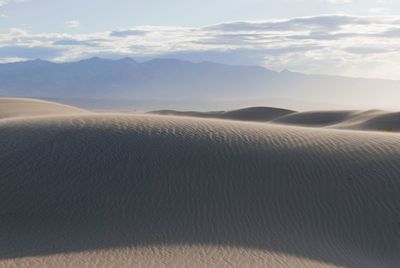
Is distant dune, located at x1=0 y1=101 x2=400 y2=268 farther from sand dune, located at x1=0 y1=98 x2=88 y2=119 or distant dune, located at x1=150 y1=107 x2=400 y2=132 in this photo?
distant dune, located at x1=150 y1=107 x2=400 y2=132

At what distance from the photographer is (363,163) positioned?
511 inches

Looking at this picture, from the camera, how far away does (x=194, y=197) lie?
11.4 m

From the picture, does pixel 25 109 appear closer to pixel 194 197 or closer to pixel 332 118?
pixel 332 118

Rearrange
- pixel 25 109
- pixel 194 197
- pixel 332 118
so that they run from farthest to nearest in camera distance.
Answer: pixel 332 118 → pixel 25 109 → pixel 194 197

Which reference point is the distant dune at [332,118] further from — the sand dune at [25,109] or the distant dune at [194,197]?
the distant dune at [194,197]

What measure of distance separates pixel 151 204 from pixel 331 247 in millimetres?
3486

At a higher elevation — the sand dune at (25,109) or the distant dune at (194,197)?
the distant dune at (194,197)

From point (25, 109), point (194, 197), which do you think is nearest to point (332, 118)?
point (25, 109)

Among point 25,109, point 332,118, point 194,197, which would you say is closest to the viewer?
point 194,197

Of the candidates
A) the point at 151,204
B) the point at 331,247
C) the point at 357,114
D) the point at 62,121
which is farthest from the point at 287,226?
the point at 357,114

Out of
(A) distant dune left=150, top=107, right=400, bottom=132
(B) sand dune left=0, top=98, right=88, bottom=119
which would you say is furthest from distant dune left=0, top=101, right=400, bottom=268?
(A) distant dune left=150, top=107, right=400, bottom=132

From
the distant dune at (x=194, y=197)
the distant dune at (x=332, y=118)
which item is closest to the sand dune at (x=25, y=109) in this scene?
the distant dune at (x=194, y=197)

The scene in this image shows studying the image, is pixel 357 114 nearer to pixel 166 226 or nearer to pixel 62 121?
pixel 62 121

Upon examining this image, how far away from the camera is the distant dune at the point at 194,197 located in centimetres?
906
